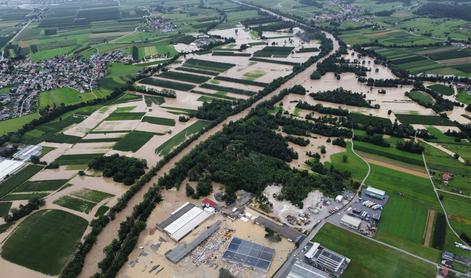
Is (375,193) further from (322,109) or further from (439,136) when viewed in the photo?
(322,109)

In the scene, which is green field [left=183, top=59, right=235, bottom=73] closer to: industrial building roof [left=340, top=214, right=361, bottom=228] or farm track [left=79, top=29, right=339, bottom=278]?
farm track [left=79, top=29, right=339, bottom=278]

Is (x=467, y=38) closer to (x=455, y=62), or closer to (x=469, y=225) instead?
(x=455, y=62)

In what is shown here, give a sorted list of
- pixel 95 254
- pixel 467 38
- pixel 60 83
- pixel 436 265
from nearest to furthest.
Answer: pixel 436 265, pixel 95 254, pixel 60 83, pixel 467 38

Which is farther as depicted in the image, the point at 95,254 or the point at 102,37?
the point at 102,37

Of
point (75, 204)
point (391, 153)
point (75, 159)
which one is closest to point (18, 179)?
point (75, 159)

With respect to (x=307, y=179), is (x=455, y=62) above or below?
above

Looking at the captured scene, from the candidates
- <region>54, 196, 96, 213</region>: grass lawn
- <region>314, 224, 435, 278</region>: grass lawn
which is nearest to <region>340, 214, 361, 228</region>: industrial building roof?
<region>314, 224, 435, 278</region>: grass lawn

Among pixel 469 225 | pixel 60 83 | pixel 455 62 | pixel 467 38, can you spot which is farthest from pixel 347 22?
pixel 469 225
